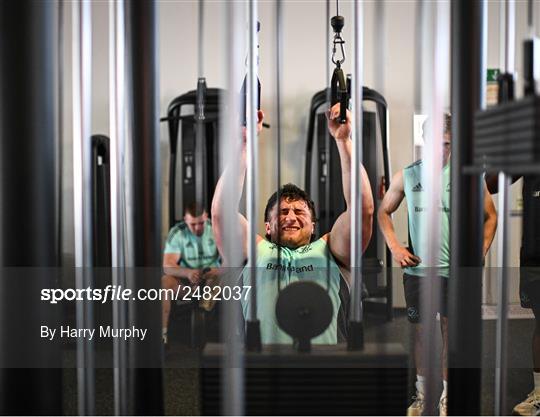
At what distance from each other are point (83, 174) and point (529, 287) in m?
1.22

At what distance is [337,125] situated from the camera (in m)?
1.75

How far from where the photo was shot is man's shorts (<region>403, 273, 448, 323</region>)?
69.4 inches

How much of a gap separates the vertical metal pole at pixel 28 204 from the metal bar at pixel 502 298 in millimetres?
1159

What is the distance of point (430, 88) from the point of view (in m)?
1.75

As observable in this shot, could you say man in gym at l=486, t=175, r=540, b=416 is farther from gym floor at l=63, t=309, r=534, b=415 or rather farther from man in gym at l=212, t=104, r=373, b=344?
man in gym at l=212, t=104, r=373, b=344

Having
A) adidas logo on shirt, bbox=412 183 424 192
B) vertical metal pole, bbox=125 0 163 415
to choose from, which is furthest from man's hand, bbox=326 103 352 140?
vertical metal pole, bbox=125 0 163 415

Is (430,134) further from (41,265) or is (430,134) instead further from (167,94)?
(41,265)

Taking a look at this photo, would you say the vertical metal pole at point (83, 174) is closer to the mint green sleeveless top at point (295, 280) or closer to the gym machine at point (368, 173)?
the mint green sleeveless top at point (295, 280)

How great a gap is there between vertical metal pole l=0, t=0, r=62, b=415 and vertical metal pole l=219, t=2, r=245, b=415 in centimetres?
44

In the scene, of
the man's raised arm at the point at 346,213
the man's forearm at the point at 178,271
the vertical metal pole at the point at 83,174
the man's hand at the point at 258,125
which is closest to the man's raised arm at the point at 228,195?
the man's hand at the point at 258,125

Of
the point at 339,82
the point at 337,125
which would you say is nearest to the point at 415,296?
the point at 337,125

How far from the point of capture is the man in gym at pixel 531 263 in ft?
5.82

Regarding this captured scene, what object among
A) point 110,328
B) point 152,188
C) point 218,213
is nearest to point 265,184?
→ point 218,213

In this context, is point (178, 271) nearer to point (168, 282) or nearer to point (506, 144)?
point (168, 282)
